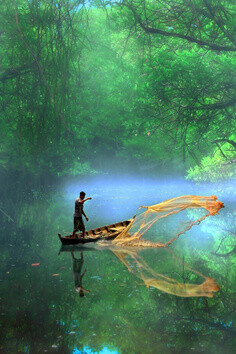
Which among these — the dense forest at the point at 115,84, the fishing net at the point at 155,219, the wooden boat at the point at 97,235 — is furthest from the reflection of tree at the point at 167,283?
the wooden boat at the point at 97,235

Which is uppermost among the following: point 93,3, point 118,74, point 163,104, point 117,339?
point 118,74

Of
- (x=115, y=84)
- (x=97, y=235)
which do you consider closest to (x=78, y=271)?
(x=97, y=235)

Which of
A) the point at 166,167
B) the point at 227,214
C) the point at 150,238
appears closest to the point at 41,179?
the point at 166,167

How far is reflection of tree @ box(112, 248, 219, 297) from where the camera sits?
34.4 ft

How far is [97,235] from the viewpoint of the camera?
62.5 ft

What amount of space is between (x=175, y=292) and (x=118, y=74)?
127 feet

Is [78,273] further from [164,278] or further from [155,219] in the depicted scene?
[155,219]

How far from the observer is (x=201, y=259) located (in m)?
14.6

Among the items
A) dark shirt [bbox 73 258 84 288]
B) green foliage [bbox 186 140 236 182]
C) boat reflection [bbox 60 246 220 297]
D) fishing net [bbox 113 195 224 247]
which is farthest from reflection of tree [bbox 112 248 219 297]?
green foliage [bbox 186 140 236 182]

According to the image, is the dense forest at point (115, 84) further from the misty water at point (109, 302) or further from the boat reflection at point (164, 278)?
the boat reflection at point (164, 278)

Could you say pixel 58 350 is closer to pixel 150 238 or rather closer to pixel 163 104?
pixel 150 238

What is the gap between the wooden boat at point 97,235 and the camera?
58.9 feet

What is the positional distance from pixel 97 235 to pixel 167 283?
7.90 metres

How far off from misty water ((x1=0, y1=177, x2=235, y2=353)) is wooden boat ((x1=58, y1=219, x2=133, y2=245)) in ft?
1.41
